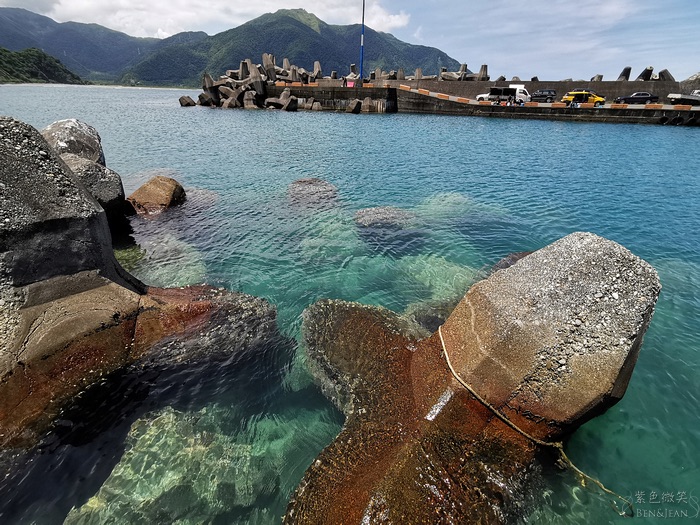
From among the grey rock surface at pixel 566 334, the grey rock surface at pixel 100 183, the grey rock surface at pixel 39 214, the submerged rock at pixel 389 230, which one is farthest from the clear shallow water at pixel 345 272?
the grey rock surface at pixel 39 214

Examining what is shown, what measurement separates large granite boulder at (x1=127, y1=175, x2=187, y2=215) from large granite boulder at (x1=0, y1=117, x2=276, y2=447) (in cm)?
906

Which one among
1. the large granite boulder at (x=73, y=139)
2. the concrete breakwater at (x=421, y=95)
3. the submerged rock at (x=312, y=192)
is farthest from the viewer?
the concrete breakwater at (x=421, y=95)

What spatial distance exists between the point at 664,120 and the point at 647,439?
5554 centimetres

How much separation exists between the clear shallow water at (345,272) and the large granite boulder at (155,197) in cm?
136

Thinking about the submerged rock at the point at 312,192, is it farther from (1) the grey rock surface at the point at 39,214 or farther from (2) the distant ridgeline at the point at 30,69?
(2) the distant ridgeline at the point at 30,69

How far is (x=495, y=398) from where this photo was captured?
4871 mm

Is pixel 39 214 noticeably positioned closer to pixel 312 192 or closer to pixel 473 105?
pixel 312 192

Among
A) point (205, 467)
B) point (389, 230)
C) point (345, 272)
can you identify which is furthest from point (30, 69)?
point (205, 467)

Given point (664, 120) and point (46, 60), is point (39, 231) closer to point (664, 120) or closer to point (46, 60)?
point (664, 120)

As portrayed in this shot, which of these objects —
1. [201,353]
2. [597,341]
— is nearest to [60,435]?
[201,353]

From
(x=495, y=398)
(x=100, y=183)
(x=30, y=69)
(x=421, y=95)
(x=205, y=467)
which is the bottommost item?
(x=205, y=467)

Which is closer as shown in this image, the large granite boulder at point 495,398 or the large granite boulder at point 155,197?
the large granite boulder at point 495,398

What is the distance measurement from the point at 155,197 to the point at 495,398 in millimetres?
15848

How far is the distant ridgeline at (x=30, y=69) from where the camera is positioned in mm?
122125
